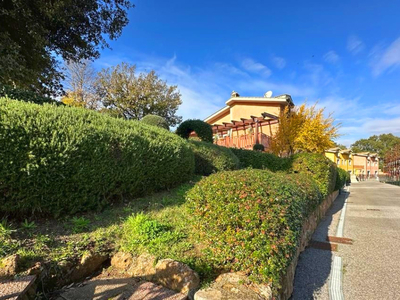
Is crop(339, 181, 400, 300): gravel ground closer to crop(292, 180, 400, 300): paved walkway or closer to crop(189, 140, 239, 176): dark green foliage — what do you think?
crop(292, 180, 400, 300): paved walkway

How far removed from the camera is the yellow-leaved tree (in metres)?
12.8

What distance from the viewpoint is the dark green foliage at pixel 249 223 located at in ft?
7.13

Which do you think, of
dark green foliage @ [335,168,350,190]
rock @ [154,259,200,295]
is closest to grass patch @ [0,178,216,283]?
rock @ [154,259,200,295]

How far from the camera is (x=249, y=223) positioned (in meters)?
2.32

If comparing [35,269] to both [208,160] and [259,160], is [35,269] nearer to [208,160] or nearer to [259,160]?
[208,160]

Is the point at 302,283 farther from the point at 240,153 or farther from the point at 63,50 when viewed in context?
the point at 63,50

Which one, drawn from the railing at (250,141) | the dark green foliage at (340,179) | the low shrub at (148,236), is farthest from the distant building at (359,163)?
the low shrub at (148,236)

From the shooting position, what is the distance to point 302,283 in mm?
2924

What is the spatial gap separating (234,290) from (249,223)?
64 centimetres

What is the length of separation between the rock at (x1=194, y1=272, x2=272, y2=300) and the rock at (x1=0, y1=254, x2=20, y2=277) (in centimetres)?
157

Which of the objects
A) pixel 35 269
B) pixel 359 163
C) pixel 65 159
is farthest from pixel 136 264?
pixel 359 163

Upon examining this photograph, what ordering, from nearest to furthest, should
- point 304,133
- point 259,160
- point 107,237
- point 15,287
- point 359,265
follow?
point 15,287 → point 107,237 → point 359,265 → point 259,160 → point 304,133

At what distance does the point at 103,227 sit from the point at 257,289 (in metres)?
2.08

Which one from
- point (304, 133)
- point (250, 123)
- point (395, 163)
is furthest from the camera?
point (395, 163)
